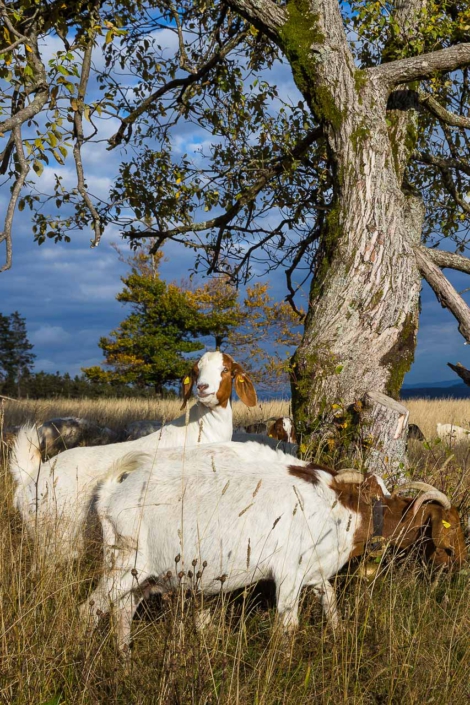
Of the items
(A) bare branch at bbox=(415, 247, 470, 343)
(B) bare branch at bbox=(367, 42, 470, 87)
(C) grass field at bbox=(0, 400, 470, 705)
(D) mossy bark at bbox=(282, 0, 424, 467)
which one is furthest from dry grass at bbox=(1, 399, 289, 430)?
(C) grass field at bbox=(0, 400, 470, 705)

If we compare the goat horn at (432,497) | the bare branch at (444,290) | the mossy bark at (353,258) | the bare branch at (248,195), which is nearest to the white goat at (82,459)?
the mossy bark at (353,258)

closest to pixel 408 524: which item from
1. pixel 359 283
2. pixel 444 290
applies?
pixel 359 283

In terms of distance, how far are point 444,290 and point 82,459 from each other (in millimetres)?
5020

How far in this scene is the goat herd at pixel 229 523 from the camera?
13.3 ft

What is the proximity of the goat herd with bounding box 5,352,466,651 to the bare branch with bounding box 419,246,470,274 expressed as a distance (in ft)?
13.7

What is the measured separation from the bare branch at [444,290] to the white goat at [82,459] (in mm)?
2801

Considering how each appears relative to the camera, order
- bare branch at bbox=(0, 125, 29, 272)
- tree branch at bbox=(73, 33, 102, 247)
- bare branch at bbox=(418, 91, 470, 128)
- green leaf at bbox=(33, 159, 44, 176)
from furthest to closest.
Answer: bare branch at bbox=(418, 91, 470, 128) < tree branch at bbox=(73, 33, 102, 247) < green leaf at bbox=(33, 159, 44, 176) < bare branch at bbox=(0, 125, 29, 272)

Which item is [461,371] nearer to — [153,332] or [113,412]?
[113,412]

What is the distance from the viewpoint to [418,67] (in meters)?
8.28

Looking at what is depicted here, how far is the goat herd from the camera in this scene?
4.05 meters

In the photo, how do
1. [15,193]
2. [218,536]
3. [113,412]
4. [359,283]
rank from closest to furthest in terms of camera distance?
[218,536], [15,193], [359,283], [113,412]

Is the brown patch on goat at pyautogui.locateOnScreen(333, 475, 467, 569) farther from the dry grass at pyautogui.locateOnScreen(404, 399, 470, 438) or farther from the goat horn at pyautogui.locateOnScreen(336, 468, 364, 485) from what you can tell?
the dry grass at pyautogui.locateOnScreen(404, 399, 470, 438)

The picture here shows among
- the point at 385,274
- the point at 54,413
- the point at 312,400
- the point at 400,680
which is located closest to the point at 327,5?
the point at 385,274

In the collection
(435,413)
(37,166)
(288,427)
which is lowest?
(435,413)
